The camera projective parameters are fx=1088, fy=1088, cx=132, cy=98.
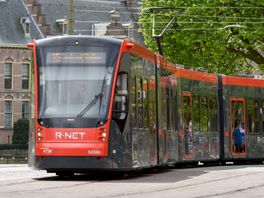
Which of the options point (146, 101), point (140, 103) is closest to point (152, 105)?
point (146, 101)

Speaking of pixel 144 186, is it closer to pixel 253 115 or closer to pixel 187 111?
pixel 187 111

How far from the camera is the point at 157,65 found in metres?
26.6

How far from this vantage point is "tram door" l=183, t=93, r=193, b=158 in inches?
1228

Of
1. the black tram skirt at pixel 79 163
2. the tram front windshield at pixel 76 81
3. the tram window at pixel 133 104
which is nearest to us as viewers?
the black tram skirt at pixel 79 163

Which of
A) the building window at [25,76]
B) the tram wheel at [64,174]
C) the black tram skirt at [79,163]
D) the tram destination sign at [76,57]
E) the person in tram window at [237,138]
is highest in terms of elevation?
the building window at [25,76]

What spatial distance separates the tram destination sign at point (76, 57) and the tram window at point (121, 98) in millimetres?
540

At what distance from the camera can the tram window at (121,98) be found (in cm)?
2231

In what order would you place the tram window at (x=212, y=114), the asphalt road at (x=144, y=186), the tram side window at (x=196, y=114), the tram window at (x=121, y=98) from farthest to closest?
the tram window at (x=212, y=114) → the tram side window at (x=196, y=114) → the tram window at (x=121, y=98) → the asphalt road at (x=144, y=186)

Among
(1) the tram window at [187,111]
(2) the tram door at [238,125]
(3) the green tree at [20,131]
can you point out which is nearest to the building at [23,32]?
(3) the green tree at [20,131]

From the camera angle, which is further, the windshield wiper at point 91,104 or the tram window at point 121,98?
the tram window at point 121,98

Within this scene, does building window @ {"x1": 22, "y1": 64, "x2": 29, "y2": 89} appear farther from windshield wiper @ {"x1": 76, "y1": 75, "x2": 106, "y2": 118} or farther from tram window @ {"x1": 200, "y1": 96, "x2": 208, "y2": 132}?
windshield wiper @ {"x1": 76, "y1": 75, "x2": 106, "y2": 118}

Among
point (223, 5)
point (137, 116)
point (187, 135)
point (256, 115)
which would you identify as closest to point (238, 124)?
point (256, 115)

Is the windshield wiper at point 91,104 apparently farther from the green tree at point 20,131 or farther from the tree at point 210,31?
the green tree at point 20,131

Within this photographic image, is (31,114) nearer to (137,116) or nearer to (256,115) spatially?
(137,116)
